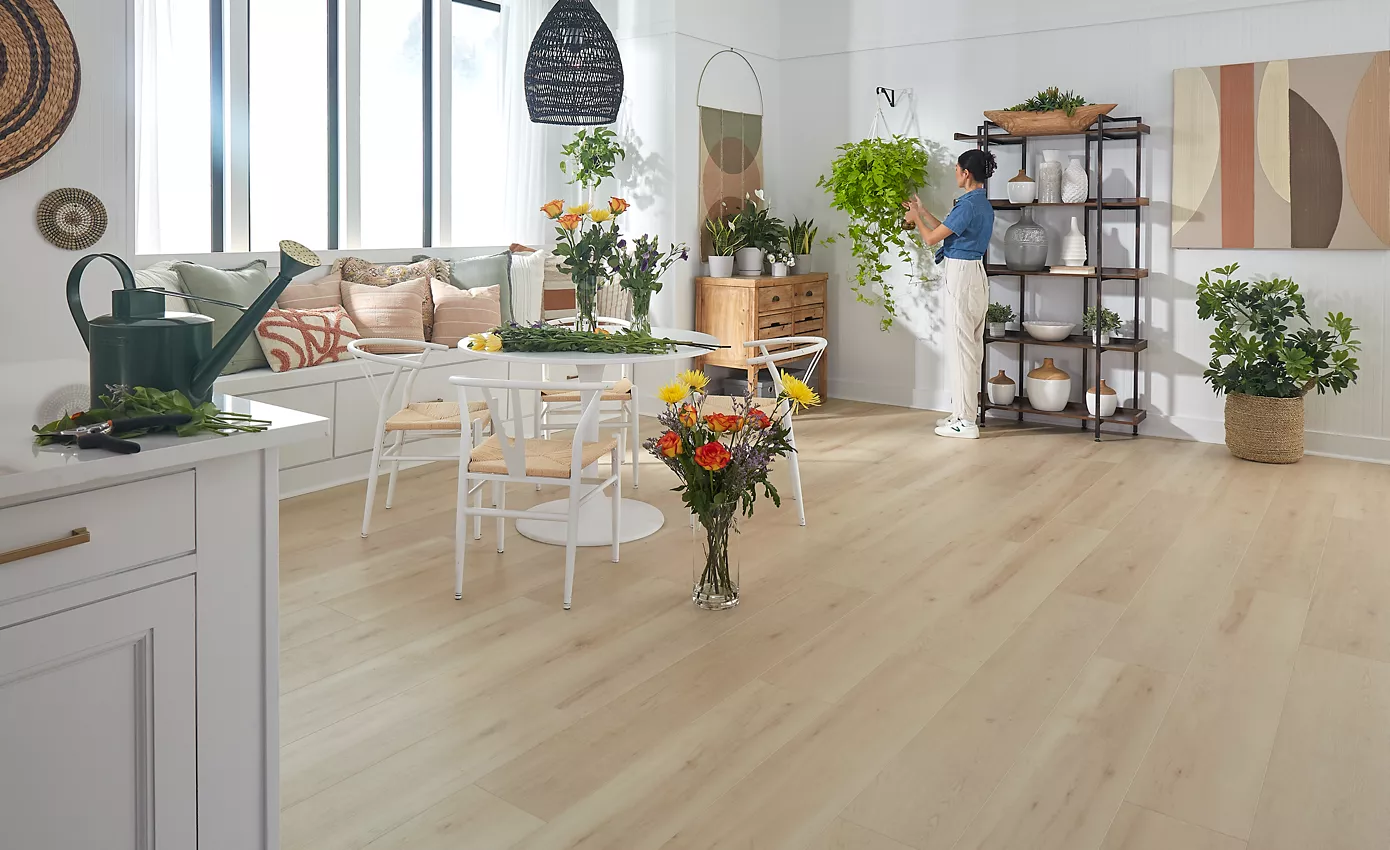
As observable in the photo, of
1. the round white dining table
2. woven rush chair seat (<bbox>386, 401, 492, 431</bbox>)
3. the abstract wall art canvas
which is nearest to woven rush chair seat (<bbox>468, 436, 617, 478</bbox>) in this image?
the round white dining table

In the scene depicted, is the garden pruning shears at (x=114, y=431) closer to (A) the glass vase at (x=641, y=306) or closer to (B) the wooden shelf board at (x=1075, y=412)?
(A) the glass vase at (x=641, y=306)

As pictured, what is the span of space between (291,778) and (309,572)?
4.77 ft

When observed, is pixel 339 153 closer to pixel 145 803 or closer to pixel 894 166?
pixel 894 166

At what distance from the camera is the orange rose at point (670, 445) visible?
3098mm

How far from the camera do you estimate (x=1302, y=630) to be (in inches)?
125

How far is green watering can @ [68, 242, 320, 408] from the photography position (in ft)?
4.81

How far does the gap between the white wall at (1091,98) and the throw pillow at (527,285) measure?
6.93 ft

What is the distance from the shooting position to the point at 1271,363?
5316mm

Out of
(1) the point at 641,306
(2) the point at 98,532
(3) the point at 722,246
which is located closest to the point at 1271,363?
(3) the point at 722,246

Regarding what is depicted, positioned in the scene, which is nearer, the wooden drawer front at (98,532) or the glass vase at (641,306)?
the wooden drawer front at (98,532)

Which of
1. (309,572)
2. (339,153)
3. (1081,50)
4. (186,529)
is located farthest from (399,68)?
(186,529)

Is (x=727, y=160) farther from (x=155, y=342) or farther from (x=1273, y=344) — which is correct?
(x=155, y=342)

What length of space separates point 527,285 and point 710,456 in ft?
11.2

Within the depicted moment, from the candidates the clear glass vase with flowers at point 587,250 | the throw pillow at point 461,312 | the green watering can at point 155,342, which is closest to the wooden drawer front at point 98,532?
the green watering can at point 155,342
